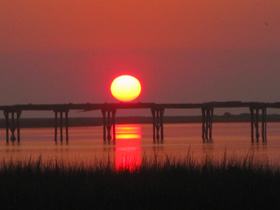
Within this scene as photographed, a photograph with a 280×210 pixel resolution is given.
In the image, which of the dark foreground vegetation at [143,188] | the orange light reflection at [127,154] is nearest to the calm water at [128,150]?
the orange light reflection at [127,154]

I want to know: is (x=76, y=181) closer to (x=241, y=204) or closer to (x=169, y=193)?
(x=169, y=193)

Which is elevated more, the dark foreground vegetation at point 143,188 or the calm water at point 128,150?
the dark foreground vegetation at point 143,188

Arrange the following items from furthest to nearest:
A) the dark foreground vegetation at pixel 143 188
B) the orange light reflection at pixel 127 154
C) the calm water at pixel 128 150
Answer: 1. the calm water at pixel 128 150
2. the orange light reflection at pixel 127 154
3. the dark foreground vegetation at pixel 143 188

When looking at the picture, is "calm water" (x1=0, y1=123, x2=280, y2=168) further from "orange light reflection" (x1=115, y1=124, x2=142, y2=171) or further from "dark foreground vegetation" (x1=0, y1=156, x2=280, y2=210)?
"dark foreground vegetation" (x1=0, y1=156, x2=280, y2=210)

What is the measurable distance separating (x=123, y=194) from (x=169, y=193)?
4.03 feet

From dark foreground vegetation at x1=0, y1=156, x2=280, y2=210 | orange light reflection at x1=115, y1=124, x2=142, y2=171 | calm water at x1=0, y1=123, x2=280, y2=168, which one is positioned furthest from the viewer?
calm water at x1=0, y1=123, x2=280, y2=168

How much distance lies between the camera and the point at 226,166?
24.5m

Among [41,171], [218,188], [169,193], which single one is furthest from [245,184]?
[41,171]

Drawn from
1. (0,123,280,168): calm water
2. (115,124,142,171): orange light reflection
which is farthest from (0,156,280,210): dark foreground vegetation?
(0,123,280,168): calm water

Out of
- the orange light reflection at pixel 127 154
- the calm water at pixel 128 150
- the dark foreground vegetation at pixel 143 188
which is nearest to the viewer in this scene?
the dark foreground vegetation at pixel 143 188

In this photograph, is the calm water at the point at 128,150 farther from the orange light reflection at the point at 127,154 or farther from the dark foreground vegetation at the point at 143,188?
the dark foreground vegetation at the point at 143,188

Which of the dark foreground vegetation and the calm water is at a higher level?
the dark foreground vegetation

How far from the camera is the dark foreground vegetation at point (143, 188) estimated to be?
19.7m

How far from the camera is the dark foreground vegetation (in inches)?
776
